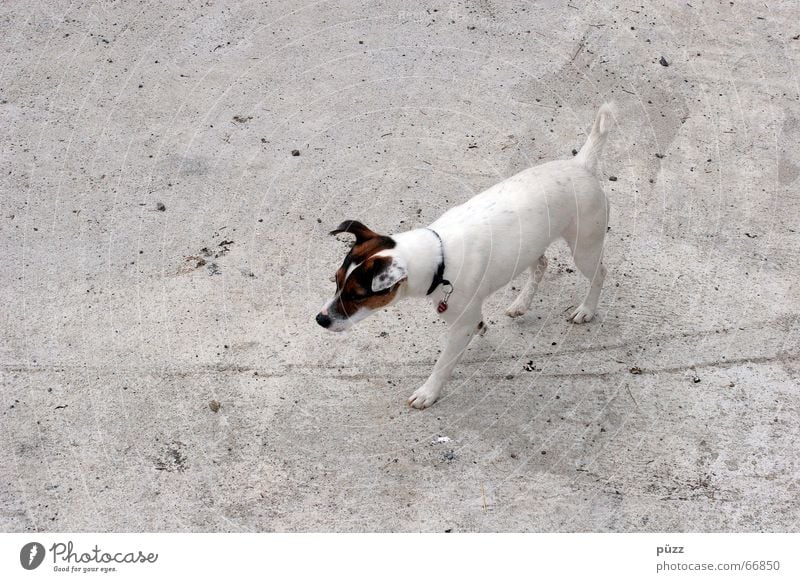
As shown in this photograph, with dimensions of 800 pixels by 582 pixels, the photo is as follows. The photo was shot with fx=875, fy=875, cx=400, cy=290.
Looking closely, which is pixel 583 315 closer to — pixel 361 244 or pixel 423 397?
pixel 423 397

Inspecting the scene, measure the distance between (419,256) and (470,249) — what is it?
13.5 inches

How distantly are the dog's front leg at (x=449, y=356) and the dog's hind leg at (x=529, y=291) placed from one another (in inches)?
29.8

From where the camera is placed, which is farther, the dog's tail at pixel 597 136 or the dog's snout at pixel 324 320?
the dog's tail at pixel 597 136

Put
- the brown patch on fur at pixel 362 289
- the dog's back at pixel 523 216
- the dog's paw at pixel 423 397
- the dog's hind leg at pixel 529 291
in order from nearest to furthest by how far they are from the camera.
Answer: the brown patch on fur at pixel 362 289 → the dog's back at pixel 523 216 → the dog's paw at pixel 423 397 → the dog's hind leg at pixel 529 291

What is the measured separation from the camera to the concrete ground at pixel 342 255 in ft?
15.8

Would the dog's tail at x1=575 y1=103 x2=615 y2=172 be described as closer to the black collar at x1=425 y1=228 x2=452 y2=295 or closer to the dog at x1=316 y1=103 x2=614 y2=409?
the dog at x1=316 y1=103 x2=614 y2=409

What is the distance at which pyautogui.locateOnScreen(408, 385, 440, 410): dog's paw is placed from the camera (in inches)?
203

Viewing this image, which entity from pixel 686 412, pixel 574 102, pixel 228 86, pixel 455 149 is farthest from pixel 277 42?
pixel 686 412

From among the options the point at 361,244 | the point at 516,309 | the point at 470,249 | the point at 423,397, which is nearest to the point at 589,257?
the point at 516,309

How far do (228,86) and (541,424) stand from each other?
4.02 m

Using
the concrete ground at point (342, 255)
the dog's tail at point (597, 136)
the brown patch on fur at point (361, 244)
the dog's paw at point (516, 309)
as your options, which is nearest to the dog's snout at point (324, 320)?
the brown patch on fur at point (361, 244)

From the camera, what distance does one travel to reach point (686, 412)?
5164 millimetres

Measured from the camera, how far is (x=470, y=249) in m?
4.63

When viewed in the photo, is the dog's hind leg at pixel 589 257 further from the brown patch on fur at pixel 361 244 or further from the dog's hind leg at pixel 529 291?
the brown patch on fur at pixel 361 244
